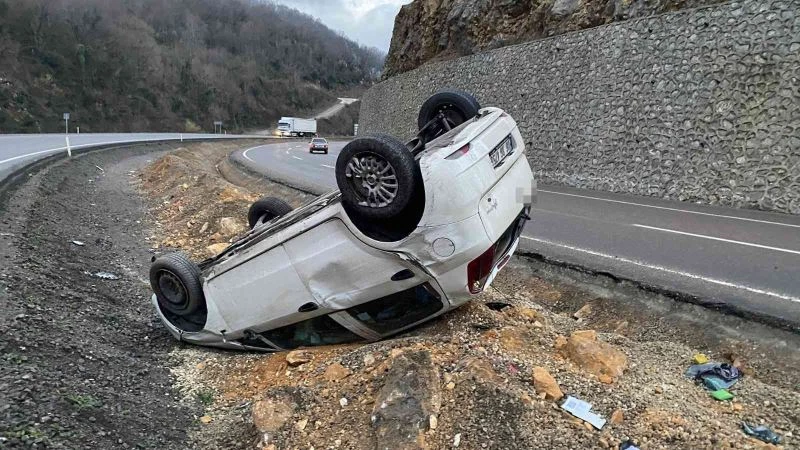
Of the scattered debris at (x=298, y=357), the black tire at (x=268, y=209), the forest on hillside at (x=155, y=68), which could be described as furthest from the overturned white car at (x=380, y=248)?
the forest on hillside at (x=155, y=68)

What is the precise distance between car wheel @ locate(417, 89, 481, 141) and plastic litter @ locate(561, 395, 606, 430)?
261 centimetres

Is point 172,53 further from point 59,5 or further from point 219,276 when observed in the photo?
point 219,276

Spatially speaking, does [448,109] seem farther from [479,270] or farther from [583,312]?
[583,312]

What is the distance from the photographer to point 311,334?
4.62 metres

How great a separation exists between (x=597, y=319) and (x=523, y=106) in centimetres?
1302

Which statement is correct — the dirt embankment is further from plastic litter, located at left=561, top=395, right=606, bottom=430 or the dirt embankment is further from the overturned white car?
the overturned white car

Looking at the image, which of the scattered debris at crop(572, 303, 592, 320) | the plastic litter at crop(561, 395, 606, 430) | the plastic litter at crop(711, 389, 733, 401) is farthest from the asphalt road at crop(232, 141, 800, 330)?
the plastic litter at crop(561, 395, 606, 430)

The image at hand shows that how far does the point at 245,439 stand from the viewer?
11.5 feet

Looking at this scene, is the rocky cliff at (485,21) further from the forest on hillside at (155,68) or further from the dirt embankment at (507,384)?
the forest on hillside at (155,68)

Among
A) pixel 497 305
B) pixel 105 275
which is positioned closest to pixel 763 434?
pixel 497 305

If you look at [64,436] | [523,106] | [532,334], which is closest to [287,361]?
[64,436]

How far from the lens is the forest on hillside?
57312 mm

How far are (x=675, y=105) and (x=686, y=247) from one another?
6538mm

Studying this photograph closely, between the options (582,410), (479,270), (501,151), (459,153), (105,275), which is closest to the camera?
(582,410)
